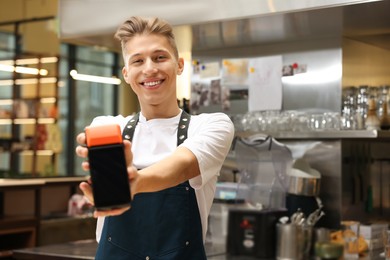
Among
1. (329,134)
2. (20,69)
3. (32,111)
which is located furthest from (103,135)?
(20,69)

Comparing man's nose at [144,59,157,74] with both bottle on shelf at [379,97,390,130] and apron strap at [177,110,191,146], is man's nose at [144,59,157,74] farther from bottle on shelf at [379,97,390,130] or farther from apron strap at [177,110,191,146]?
bottle on shelf at [379,97,390,130]

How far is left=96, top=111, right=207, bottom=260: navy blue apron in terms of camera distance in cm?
172

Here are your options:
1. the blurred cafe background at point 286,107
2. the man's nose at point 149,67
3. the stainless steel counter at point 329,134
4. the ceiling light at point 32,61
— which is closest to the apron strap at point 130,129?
the man's nose at point 149,67

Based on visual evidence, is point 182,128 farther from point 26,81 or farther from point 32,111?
point 26,81

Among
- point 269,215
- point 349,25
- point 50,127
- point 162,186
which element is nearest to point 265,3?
point 349,25

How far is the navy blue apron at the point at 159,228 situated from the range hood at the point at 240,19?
137 cm

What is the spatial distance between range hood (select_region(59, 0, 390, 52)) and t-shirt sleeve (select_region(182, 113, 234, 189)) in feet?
4.23

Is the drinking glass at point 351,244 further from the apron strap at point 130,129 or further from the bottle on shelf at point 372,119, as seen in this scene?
the apron strap at point 130,129

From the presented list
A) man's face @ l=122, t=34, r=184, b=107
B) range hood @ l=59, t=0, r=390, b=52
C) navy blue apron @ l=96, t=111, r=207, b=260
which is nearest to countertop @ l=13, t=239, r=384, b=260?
range hood @ l=59, t=0, r=390, b=52

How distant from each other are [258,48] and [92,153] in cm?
290

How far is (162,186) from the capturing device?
1432 mm

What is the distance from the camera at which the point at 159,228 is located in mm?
1731

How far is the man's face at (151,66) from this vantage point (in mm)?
1647

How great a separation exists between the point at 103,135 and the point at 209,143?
0.50 m
